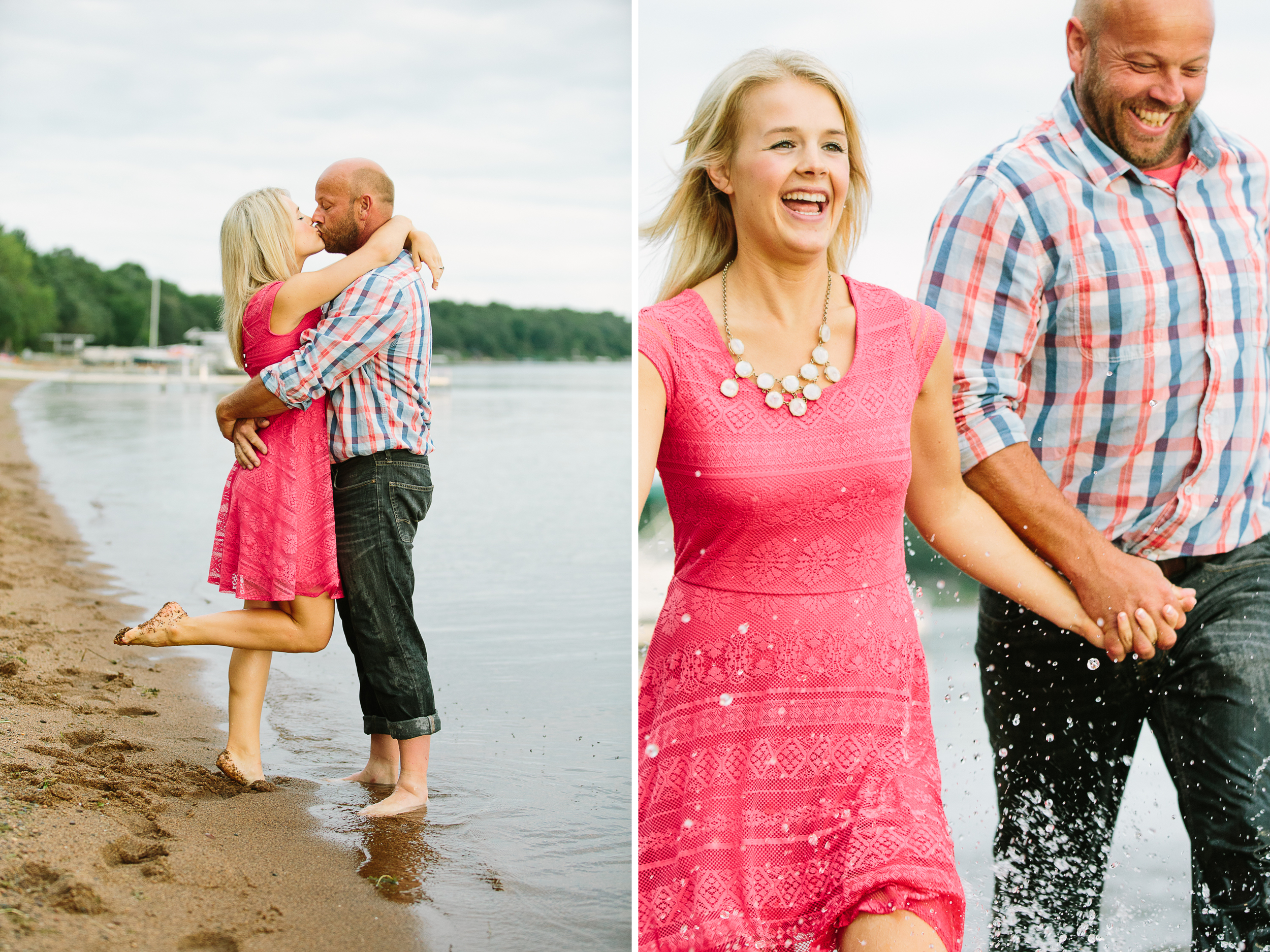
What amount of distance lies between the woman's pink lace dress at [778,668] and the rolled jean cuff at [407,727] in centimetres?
117

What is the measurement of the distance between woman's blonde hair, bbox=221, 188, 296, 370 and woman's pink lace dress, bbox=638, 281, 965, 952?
4.58 feet

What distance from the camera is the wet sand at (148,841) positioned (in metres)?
2.26

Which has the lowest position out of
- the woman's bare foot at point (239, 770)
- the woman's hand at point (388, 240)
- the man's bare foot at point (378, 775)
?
the man's bare foot at point (378, 775)

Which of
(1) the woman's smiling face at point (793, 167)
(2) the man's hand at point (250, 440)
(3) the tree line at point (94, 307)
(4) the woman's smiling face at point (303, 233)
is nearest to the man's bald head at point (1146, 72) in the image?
(1) the woman's smiling face at point (793, 167)

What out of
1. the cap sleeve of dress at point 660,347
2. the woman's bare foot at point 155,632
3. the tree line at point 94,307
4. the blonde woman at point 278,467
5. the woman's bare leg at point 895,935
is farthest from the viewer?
the tree line at point 94,307

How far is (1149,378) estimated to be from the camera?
2338 mm

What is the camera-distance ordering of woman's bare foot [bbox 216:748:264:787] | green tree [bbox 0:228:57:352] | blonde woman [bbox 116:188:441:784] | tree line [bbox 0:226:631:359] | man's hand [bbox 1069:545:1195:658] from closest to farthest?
man's hand [bbox 1069:545:1195:658]
blonde woman [bbox 116:188:441:784]
woman's bare foot [bbox 216:748:264:787]
tree line [bbox 0:226:631:359]
green tree [bbox 0:228:57:352]

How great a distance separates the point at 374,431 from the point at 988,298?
1.39 m

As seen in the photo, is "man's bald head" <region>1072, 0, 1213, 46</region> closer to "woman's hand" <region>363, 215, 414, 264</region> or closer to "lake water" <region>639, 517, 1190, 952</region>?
"lake water" <region>639, 517, 1190, 952</region>

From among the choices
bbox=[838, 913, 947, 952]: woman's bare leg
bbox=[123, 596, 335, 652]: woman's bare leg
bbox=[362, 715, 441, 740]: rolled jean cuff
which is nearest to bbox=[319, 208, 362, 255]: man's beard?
bbox=[123, 596, 335, 652]: woman's bare leg

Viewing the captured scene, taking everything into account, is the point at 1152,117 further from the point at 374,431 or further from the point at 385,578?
the point at 385,578

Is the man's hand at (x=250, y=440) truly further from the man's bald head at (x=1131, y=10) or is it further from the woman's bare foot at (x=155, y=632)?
the man's bald head at (x=1131, y=10)

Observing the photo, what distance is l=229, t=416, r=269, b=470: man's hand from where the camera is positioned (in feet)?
9.45

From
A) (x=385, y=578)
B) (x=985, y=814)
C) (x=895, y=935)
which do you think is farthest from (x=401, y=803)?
(x=985, y=814)
